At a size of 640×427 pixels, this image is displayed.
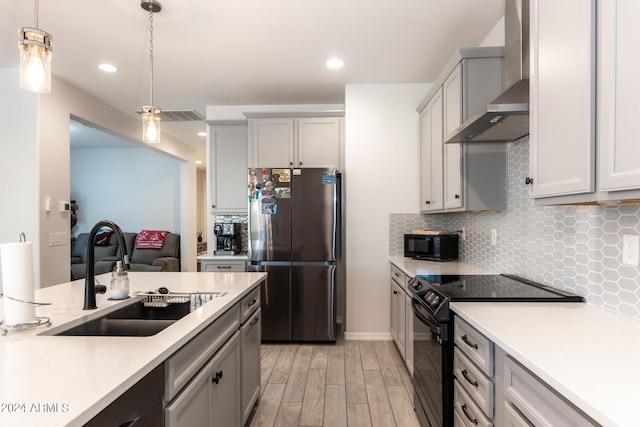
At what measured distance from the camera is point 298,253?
3.54 meters

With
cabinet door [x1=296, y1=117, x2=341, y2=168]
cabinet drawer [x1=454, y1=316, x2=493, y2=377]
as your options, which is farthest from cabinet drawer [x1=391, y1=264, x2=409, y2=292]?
cabinet door [x1=296, y1=117, x2=341, y2=168]

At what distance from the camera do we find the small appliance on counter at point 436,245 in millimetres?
3168

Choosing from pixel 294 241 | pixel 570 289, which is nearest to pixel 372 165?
pixel 294 241

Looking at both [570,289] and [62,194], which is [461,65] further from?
[62,194]

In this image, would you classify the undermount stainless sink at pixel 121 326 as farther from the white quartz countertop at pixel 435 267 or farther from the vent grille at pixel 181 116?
the vent grille at pixel 181 116

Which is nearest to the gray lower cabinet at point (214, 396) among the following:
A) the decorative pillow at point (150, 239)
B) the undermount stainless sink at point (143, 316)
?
the undermount stainless sink at point (143, 316)

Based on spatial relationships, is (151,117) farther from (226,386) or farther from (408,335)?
(408,335)

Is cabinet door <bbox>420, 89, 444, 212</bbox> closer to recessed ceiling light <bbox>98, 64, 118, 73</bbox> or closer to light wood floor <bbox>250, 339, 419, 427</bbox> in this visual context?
light wood floor <bbox>250, 339, 419, 427</bbox>

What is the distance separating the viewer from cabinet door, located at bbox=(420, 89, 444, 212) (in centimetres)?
291

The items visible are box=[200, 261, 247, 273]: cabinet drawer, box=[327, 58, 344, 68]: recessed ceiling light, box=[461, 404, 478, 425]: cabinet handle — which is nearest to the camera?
box=[461, 404, 478, 425]: cabinet handle

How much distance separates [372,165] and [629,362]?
2.88 metres

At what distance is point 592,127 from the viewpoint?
114cm

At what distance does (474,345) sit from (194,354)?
111cm

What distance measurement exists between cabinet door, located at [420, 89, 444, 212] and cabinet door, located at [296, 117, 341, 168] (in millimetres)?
968
